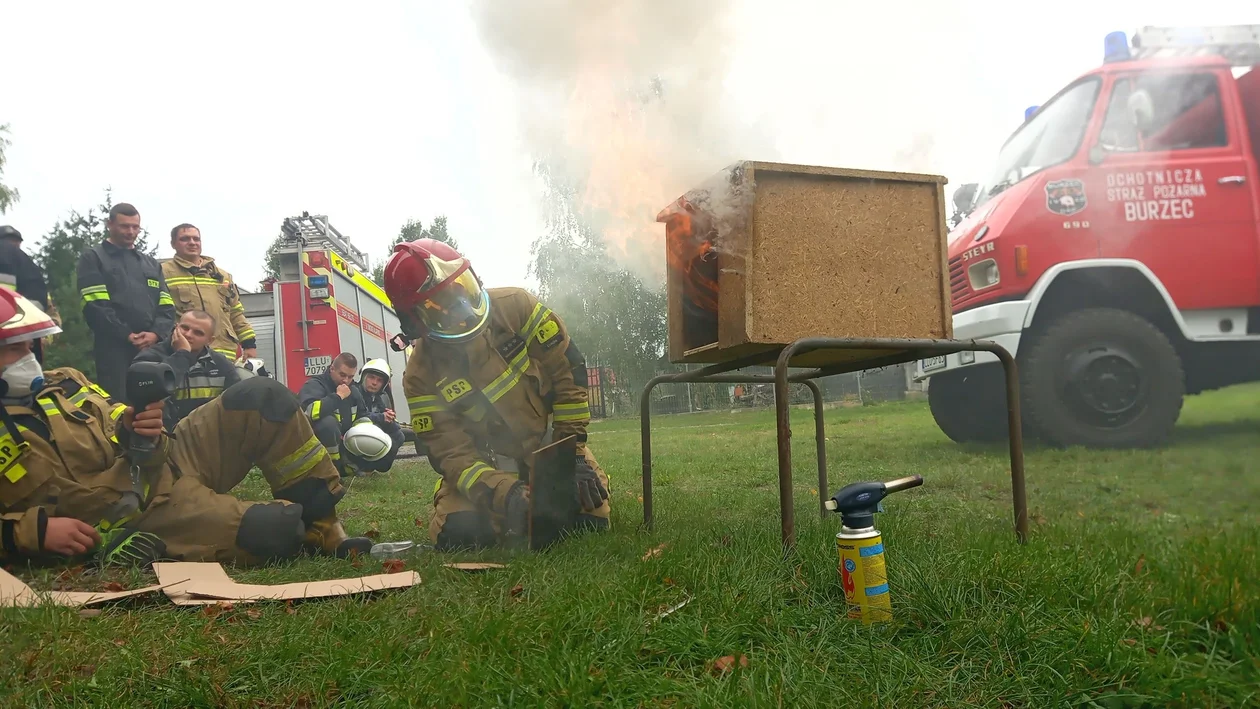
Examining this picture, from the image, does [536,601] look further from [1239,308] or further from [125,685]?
[1239,308]

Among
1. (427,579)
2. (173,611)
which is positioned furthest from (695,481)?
(173,611)

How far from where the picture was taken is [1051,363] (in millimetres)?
5246

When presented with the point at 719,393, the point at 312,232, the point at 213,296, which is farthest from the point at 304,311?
the point at 719,393

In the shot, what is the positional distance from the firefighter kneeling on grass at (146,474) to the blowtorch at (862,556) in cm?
233

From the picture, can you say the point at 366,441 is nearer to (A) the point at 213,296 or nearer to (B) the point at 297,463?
(A) the point at 213,296

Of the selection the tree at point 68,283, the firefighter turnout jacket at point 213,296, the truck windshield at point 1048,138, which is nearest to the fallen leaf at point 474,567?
the firefighter turnout jacket at point 213,296

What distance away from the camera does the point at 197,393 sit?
15.6 ft

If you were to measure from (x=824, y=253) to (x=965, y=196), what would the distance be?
4.76 meters

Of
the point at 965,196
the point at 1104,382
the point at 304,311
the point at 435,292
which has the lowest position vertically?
the point at 1104,382

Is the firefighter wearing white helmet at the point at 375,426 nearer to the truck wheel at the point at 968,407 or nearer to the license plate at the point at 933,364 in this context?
the license plate at the point at 933,364

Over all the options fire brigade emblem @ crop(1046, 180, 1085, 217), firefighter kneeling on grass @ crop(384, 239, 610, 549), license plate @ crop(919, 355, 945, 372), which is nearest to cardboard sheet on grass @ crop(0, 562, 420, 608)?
firefighter kneeling on grass @ crop(384, 239, 610, 549)

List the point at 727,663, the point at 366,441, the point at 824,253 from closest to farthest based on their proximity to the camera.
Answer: the point at 727,663 → the point at 824,253 → the point at 366,441

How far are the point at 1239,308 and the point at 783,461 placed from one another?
16.0 ft

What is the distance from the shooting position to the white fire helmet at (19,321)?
2.99 meters
